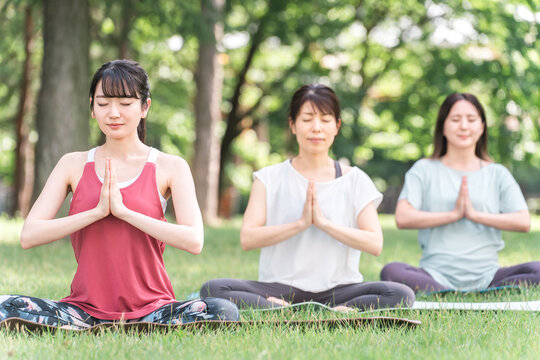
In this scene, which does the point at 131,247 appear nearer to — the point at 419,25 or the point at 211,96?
the point at 211,96

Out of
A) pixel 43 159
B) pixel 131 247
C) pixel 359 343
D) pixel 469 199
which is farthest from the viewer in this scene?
pixel 43 159

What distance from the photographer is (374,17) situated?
53.7 ft

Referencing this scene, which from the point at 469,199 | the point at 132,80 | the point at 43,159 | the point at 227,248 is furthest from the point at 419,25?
the point at 132,80

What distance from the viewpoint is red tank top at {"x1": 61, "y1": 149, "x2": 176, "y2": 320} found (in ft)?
11.6

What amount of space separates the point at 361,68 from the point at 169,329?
13.9 metres

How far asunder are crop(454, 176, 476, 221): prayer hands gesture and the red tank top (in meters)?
2.55

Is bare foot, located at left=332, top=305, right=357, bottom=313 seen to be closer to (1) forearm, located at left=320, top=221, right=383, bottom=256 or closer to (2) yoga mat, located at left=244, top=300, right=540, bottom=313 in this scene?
(2) yoga mat, located at left=244, top=300, right=540, bottom=313

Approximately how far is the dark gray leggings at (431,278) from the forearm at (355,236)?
3.08 feet

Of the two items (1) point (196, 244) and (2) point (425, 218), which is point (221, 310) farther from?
(2) point (425, 218)

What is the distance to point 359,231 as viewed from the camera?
167 inches

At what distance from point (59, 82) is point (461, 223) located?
17.7ft

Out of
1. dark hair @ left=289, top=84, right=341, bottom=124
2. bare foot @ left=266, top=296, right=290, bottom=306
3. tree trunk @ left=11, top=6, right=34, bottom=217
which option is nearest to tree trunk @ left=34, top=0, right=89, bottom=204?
dark hair @ left=289, top=84, right=341, bottom=124

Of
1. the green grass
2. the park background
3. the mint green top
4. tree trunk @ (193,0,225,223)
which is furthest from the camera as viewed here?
tree trunk @ (193,0,225,223)

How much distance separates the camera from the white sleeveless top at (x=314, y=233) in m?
4.41
